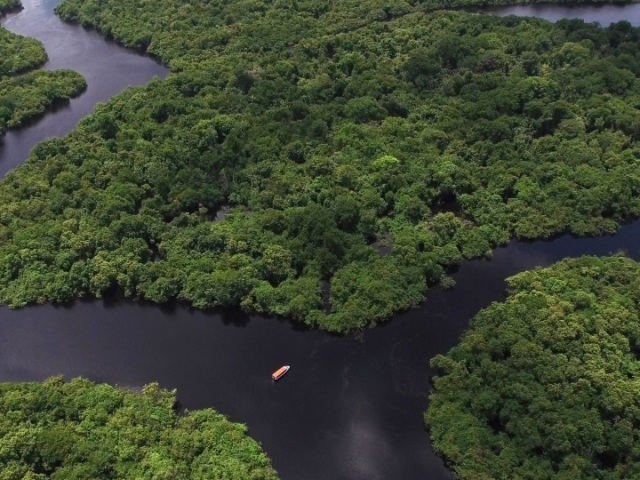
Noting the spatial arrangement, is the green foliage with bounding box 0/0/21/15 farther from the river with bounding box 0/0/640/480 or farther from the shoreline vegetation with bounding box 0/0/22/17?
the river with bounding box 0/0/640/480

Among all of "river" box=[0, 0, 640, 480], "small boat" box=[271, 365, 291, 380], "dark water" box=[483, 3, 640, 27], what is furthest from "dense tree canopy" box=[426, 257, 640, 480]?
"dark water" box=[483, 3, 640, 27]

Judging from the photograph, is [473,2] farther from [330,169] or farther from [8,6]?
[8,6]

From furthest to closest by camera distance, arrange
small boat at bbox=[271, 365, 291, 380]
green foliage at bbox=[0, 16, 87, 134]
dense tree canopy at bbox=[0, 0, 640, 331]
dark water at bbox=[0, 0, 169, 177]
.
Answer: green foliage at bbox=[0, 16, 87, 134], dark water at bbox=[0, 0, 169, 177], dense tree canopy at bbox=[0, 0, 640, 331], small boat at bbox=[271, 365, 291, 380]

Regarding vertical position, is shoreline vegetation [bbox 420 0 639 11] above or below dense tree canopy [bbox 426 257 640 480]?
above

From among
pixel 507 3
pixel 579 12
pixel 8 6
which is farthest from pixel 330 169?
pixel 8 6

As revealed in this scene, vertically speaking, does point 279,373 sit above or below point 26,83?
below

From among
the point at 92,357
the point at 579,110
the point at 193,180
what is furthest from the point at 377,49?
the point at 92,357
